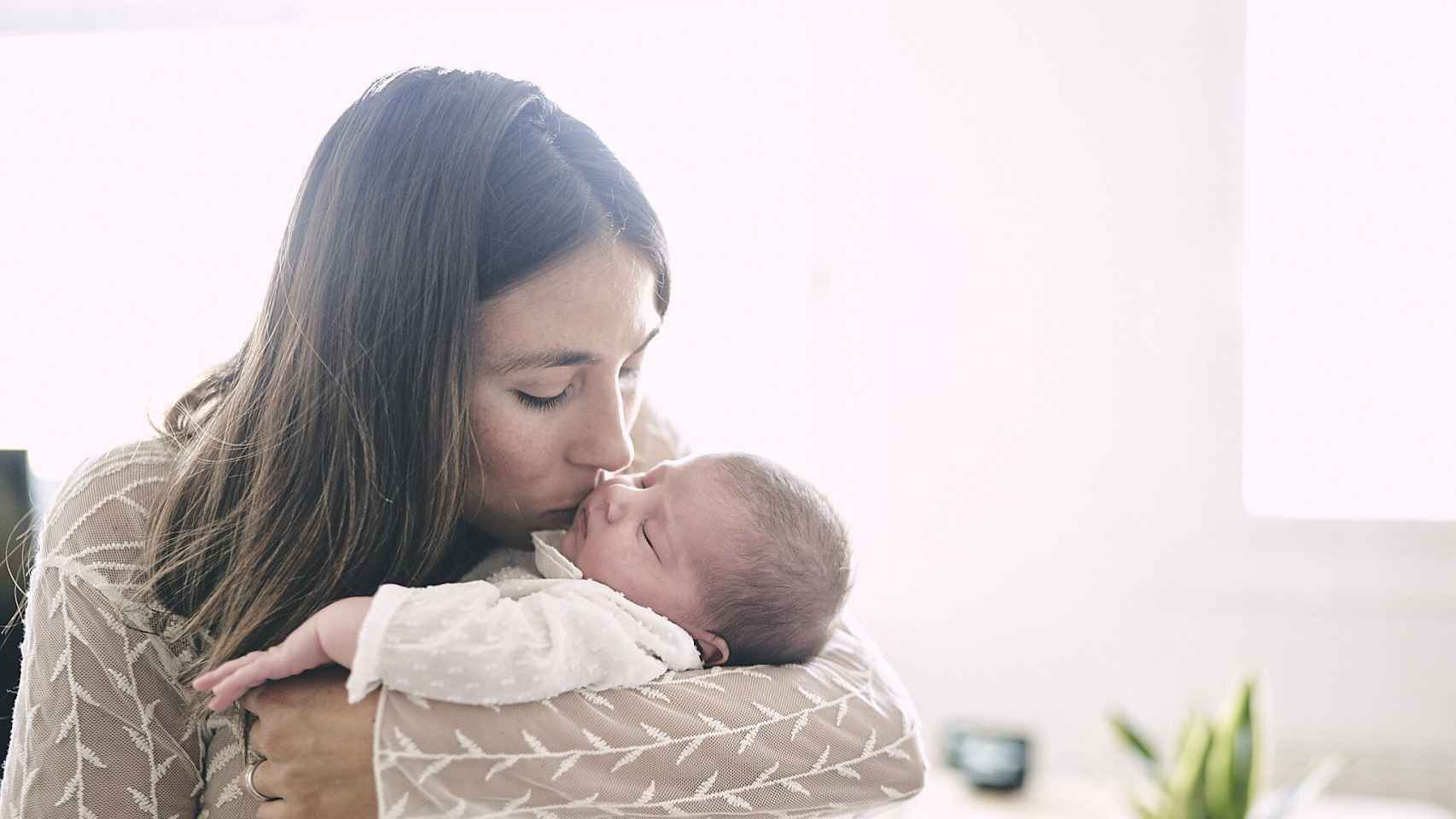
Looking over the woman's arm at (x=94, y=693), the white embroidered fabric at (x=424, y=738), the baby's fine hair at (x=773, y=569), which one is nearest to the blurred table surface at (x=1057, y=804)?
the baby's fine hair at (x=773, y=569)

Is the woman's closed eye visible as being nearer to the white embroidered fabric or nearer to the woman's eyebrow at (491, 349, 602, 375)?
the woman's eyebrow at (491, 349, 602, 375)

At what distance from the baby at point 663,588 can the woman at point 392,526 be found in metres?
0.04

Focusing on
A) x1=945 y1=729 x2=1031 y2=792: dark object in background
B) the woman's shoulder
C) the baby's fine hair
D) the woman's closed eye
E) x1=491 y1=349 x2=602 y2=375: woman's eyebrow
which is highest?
x1=491 y1=349 x2=602 y2=375: woman's eyebrow

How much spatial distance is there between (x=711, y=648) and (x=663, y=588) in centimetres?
8

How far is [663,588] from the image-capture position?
1069 mm

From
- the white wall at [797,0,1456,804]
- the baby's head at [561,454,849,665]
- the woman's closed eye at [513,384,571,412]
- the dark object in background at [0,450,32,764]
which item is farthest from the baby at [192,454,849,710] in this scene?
the white wall at [797,0,1456,804]

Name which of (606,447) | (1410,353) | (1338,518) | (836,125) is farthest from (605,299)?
(1410,353)

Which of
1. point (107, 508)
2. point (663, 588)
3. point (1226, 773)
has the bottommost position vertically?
point (1226, 773)

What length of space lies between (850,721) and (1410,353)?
220cm

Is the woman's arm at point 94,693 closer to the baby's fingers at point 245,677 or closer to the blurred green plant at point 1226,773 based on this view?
the baby's fingers at point 245,677

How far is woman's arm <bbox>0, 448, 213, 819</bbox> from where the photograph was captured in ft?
2.88

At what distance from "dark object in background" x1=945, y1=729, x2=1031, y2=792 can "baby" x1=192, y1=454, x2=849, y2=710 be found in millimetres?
1316

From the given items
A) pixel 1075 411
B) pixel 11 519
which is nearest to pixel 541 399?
pixel 11 519

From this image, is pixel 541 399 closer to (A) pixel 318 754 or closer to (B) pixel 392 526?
(B) pixel 392 526
